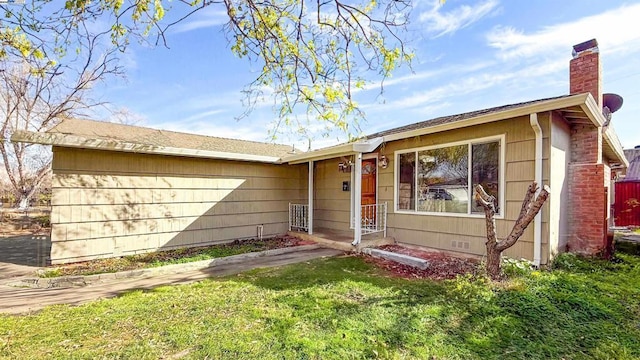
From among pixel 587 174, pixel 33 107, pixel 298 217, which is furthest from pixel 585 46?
pixel 33 107

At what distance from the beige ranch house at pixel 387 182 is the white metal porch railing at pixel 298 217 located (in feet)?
2.02

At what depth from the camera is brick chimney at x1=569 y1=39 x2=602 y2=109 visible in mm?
6227

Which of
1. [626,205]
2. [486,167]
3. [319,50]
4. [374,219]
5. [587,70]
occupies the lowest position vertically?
[374,219]

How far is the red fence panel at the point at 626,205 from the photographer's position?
1330cm

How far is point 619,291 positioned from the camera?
423cm

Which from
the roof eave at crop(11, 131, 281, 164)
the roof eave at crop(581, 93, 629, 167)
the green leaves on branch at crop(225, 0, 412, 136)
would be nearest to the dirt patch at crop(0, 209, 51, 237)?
the roof eave at crop(11, 131, 281, 164)

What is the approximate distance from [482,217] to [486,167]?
946 mm

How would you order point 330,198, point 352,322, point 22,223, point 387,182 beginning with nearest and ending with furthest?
point 352,322 < point 387,182 < point 330,198 < point 22,223

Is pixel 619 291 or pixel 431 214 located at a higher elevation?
pixel 431 214

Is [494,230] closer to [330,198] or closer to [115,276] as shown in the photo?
[330,198]

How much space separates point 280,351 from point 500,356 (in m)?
1.95

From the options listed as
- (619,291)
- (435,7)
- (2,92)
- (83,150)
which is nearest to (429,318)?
(619,291)

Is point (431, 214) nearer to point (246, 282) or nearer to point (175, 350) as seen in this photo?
point (246, 282)

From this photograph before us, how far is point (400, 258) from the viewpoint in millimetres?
6020
